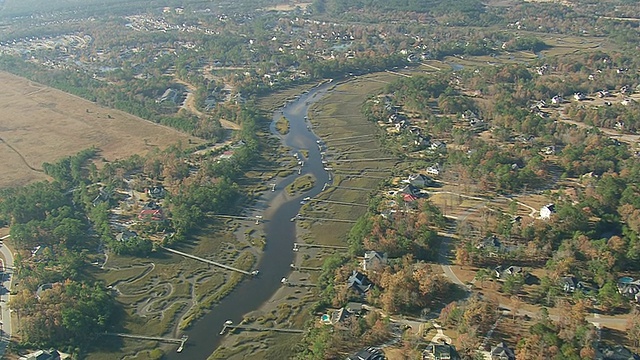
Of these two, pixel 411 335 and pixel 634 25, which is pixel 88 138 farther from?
pixel 634 25

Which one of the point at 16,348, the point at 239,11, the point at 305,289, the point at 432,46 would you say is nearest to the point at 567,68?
the point at 432,46

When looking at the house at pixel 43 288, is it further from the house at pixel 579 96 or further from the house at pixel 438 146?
the house at pixel 579 96

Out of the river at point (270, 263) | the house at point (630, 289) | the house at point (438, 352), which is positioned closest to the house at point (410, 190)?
the river at point (270, 263)

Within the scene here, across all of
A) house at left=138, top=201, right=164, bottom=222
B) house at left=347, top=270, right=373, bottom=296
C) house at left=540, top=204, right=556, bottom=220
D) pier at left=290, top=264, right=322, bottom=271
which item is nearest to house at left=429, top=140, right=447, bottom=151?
house at left=540, top=204, right=556, bottom=220

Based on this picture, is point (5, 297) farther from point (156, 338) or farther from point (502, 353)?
point (502, 353)

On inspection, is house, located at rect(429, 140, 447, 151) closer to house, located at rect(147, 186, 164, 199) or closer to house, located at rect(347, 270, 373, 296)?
house, located at rect(347, 270, 373, 296)
